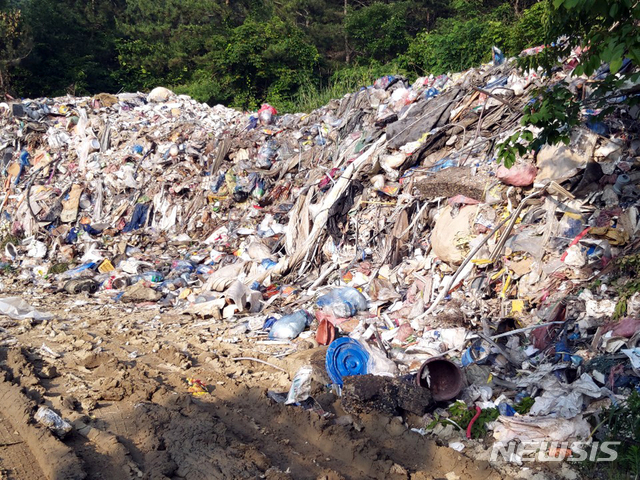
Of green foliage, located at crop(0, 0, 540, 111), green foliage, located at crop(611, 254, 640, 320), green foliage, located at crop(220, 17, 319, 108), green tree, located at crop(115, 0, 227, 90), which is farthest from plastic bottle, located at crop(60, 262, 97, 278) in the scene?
green tree, located at crop(115, 0, 227, 90)

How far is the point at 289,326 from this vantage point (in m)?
5.10

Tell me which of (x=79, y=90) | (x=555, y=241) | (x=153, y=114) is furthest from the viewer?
(x=79, y=90)

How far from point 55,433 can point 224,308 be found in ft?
8.80

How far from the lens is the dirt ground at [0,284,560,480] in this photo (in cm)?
295

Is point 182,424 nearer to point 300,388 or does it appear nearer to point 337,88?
point 300,388

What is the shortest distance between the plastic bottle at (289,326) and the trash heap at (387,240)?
19 millimetres

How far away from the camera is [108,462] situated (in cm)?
297

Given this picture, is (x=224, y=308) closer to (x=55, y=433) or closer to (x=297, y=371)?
(x=297, y=371)

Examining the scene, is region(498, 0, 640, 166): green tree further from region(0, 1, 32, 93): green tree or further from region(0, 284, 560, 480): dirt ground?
region(0, 1, 32, 93): green tree

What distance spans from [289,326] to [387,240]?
1574 millimetres

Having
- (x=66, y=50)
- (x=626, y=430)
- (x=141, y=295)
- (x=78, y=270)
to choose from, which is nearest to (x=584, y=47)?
(x=626, y=430)

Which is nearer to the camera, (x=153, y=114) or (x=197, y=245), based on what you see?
(x=197, y=245)

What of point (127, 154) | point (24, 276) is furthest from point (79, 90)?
point (24, 276)

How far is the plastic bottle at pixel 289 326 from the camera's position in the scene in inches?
199
